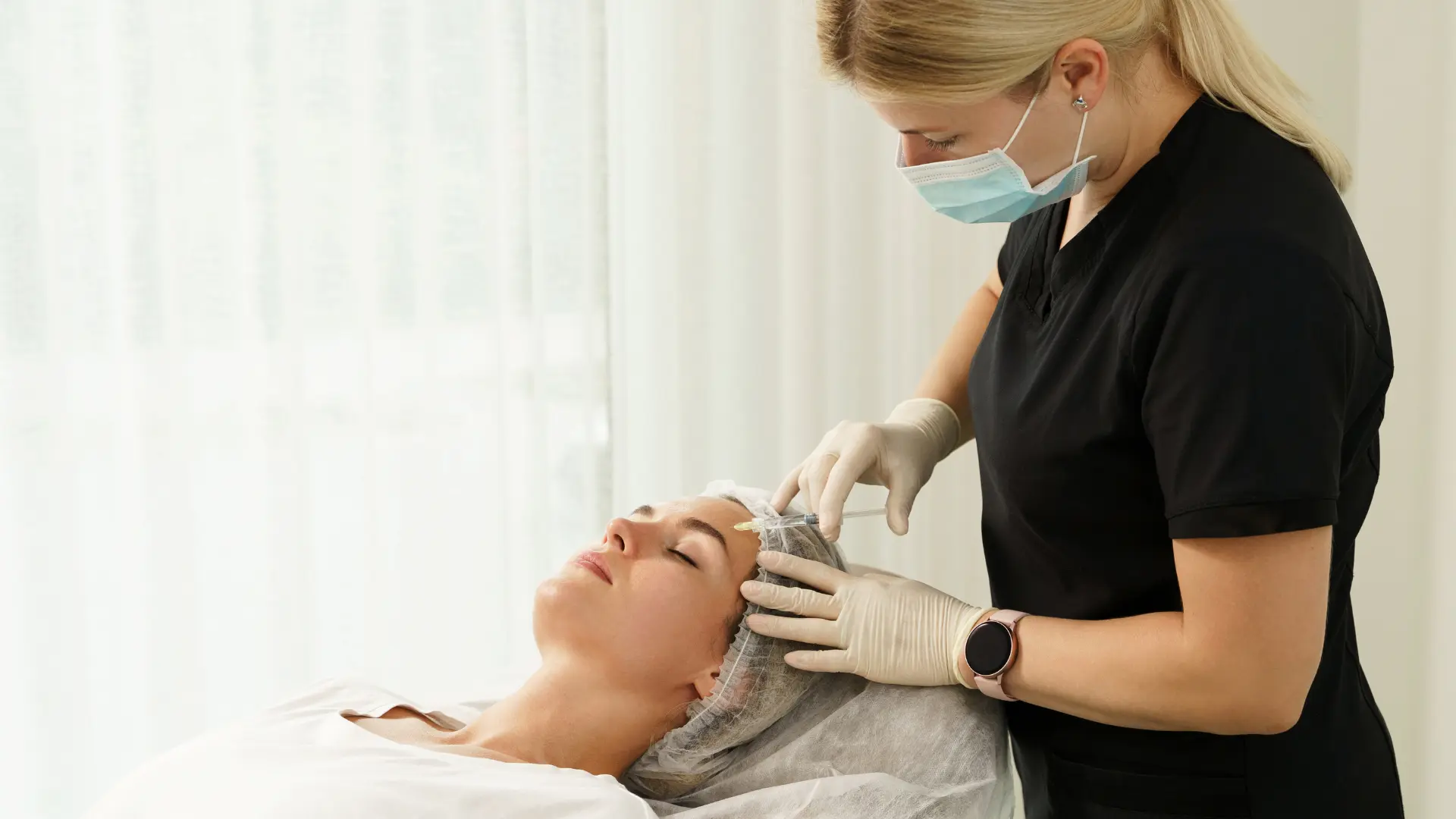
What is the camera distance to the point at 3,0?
1601mm

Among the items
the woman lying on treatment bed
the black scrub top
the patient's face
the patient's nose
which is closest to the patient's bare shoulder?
the woman lying on treatment bed

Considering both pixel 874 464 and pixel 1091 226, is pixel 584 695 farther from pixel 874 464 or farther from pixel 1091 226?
pixel 1091 226

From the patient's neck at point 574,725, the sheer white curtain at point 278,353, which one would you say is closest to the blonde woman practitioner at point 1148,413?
the patient's neck at point 574,725

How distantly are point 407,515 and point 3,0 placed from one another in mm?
984

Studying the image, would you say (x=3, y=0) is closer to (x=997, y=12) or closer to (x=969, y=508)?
(x=997, y=12)

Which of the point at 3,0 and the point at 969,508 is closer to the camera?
the point at 3,0

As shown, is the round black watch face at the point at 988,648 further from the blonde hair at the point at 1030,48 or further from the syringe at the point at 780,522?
the blonde hair at the point at 1030,48

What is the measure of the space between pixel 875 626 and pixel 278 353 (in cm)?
111

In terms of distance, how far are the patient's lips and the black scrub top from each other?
492 millimetres

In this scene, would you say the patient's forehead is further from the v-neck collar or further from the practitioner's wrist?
the v-neck collar

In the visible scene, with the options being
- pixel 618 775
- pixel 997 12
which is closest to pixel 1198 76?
pixel 997 12

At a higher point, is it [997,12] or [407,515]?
[997,12]

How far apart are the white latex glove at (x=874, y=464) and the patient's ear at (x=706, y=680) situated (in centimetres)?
23

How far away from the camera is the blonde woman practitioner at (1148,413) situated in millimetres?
977
